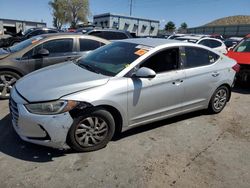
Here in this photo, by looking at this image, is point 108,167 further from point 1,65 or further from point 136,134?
point 1,65

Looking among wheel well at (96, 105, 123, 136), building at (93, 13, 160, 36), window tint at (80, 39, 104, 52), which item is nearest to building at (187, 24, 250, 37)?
building at (93, 13, 160, 36)

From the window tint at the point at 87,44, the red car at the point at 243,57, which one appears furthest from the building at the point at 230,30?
the window tint at the point at 87,44

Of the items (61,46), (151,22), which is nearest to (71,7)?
(151,22)

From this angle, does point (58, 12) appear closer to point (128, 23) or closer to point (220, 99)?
point (128, 23)

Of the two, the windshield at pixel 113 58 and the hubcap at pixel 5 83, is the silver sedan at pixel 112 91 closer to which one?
the windshield at pixel 113 58

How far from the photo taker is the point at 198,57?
206 inches

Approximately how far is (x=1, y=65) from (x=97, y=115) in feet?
11.5

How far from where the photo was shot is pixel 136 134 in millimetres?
4680

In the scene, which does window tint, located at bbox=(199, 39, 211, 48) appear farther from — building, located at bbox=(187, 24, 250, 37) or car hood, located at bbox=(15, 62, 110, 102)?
building, located at bbox=(187, 24, 250, 37)

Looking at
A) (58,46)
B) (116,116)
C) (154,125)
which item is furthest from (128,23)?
(116,116)

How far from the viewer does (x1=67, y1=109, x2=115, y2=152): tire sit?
3.76 m

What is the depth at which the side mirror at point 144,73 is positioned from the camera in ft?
13.5

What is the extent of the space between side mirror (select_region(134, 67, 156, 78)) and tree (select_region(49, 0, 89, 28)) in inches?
2958

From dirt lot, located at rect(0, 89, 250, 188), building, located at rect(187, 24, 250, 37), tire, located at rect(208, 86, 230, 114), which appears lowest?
dirt lot, located at rect(0, 89, 250, 188)
